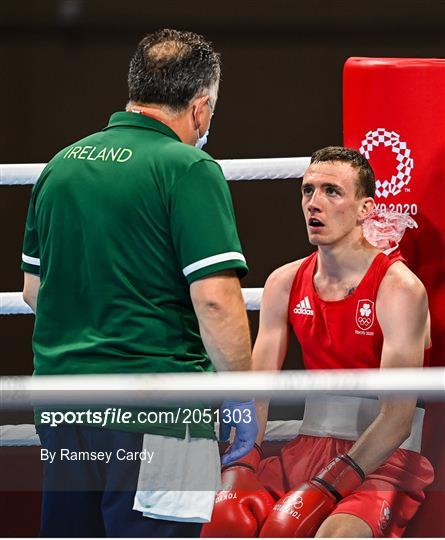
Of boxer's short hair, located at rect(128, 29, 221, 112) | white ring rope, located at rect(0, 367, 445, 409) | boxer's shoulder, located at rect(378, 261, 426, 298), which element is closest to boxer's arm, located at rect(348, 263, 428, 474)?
boxer's shoulder, located at rect(378, 261, 426, 298)

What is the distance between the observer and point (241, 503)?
1741 mm

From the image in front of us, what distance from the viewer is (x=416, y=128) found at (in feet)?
6.98

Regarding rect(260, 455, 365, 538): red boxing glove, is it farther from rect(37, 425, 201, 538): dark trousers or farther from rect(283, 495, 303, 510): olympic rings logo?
rect(37, 425, 201, 538): dark trousers

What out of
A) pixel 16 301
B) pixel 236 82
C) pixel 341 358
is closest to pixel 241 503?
pixel 341 358

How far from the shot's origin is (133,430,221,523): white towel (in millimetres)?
1489

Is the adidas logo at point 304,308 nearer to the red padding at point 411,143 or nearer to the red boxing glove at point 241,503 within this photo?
the red padding at point 411,143

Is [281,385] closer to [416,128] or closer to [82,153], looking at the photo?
[82,153]

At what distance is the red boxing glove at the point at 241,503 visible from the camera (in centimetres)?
165

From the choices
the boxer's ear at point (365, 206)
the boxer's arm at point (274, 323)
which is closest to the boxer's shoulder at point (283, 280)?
the boxer's arm at point (274, 323)

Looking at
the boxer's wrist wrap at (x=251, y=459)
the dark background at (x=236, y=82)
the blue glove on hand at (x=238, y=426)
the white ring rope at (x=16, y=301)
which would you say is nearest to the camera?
the blue glove on hand at (x=238, y=426)

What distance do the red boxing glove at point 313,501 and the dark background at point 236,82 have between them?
2.67 meters

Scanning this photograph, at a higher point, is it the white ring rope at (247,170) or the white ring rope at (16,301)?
the white ring rope at (247,170)

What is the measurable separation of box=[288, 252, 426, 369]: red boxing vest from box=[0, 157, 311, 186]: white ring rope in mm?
421

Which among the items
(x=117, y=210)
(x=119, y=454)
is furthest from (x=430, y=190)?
(x=119, y=454)
